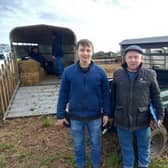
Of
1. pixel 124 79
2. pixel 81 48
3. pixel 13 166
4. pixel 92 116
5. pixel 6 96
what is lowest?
pixel 13 166

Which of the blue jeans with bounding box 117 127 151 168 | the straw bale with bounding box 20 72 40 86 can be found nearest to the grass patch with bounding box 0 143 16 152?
the blue jeans with bounding box 117 127 151 168

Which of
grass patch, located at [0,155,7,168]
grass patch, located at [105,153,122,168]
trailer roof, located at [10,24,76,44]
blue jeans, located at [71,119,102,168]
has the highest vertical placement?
trailer roof, located at [10,24,76,44]

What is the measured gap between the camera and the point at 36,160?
3.74 metres

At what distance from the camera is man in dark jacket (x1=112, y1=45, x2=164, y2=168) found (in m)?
2.60

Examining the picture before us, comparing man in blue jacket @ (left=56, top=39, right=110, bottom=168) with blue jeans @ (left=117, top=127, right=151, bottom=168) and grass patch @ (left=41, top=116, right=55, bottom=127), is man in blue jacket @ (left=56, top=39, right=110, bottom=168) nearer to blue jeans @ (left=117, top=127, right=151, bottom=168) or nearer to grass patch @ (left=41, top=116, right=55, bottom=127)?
blue jeans @ (left=117, top=127, right=151, bottom=168)

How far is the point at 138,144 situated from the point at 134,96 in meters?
0.68

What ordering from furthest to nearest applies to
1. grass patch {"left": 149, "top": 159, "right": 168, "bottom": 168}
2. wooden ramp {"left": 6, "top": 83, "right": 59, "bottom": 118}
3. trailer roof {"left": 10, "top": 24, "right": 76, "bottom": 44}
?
trailer roof {"left": 10, "top": 24, "right": 76, "bottom": 44}, wooden ramp {"left": 6, "top": 83, "right": 59, "bottom": 118}, grass patch {"left": 149, "top": 159, "right": 168, "bottom": 168}

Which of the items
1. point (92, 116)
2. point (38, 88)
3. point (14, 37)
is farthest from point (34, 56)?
point (92, 116)

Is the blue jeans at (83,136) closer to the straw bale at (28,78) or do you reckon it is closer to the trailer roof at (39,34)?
the straw bale at (28,78)

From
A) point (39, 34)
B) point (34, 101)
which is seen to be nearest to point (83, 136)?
point (34, 101)

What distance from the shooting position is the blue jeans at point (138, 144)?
2820mm

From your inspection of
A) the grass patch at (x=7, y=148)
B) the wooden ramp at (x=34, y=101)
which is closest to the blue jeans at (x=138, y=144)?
the grass patch at (x=7, y=148)

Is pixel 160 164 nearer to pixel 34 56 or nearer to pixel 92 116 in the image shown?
pixel 92 116

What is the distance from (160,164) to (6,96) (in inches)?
186
